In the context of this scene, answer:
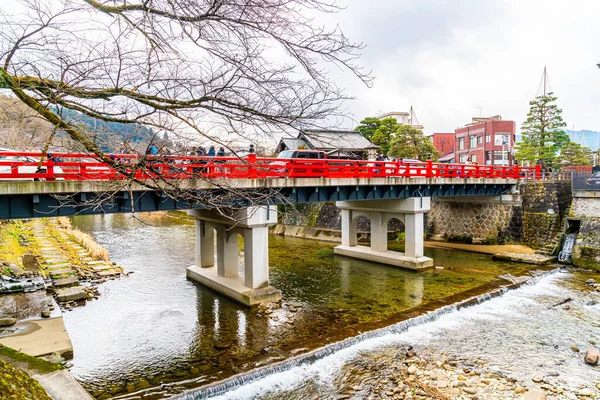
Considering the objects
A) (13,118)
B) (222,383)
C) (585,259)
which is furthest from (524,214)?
(13,118)

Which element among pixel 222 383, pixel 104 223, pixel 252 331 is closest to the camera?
pixel 222 383

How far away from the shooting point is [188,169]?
9602mm

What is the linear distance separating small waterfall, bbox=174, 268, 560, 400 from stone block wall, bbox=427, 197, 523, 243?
47.4ft

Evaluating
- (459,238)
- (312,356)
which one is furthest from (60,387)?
(459,238)

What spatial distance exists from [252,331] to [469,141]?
53329 millimetres

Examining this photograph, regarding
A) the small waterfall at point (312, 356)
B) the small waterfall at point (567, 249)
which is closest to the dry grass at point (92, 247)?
the small waterfall at point (312, 356)

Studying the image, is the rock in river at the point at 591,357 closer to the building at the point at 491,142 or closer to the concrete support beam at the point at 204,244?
the concrete support beam at the point at 204,244

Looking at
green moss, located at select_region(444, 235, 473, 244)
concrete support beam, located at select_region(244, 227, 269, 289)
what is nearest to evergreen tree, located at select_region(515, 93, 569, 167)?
green moss, located at select_region(444, 235, 473, 244)

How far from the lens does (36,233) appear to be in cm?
2911

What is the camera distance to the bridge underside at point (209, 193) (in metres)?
6.26

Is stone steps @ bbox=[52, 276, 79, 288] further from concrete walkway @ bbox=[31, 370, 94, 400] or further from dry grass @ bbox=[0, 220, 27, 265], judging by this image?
concrete walkway @ bbox=[31, 370, 94, 400]

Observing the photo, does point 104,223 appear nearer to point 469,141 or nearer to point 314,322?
point 314,322

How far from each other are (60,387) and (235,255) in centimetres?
1146

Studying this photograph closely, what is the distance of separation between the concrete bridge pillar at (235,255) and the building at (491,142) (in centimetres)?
4406
